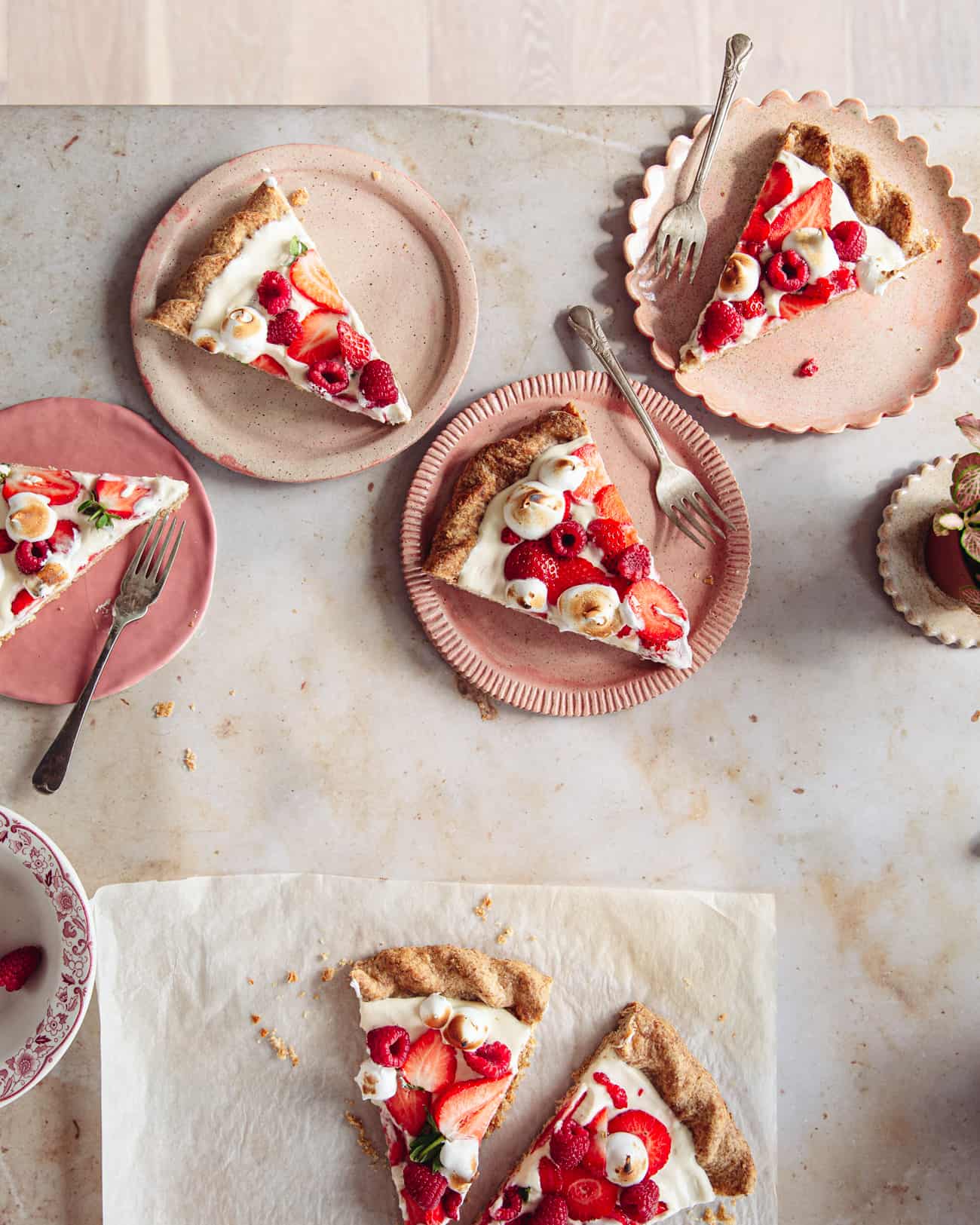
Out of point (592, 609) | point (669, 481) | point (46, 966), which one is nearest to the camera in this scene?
point (592, 609)

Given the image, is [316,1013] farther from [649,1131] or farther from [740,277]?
[740,277]

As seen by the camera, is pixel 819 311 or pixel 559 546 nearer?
pixel 559 546

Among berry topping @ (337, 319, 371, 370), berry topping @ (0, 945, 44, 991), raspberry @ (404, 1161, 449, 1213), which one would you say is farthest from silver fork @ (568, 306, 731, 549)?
berry topping @ (0, 945, 44, 991)

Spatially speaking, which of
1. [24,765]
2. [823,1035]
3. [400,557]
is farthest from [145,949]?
[823,1035]

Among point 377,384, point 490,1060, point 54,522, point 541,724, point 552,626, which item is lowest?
point 490,1060

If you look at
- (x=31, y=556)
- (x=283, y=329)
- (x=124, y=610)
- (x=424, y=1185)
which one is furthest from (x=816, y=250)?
(x=424, y=1185)

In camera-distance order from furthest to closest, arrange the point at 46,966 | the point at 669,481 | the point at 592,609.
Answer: the point at 669,481, the point at 46,966, the point at 592,609

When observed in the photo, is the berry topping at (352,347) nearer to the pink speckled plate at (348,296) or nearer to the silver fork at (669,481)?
the pink speckled plate at (348,296)
